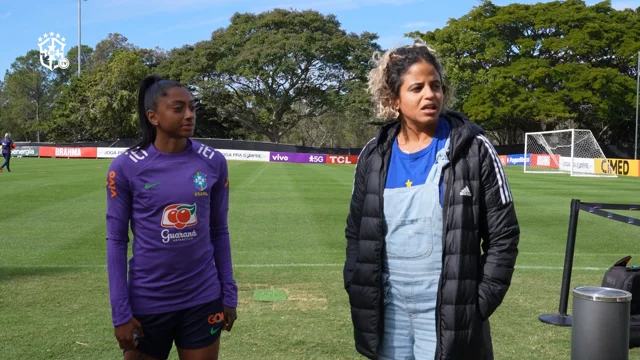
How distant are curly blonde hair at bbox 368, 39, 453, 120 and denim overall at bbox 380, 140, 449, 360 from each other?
365 mm

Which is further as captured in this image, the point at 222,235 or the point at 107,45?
the point at 107,45

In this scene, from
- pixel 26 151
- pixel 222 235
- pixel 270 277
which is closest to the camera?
pixel 222 235

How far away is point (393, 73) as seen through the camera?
112 inches

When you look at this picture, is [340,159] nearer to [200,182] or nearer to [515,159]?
[515,159]

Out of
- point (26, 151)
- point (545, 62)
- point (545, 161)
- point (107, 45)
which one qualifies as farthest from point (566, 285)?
point (107, 45)

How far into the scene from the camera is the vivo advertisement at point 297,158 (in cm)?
5209

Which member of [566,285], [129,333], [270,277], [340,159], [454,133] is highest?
[454,133]

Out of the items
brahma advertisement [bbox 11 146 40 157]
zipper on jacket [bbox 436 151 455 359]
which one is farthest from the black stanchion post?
brahma advertisement [bbox 11 146 40 157]

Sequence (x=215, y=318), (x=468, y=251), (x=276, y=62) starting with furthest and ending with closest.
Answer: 1. (x=276, y=62)
2. (x=215, y=318)
3. (x=468, y=251)

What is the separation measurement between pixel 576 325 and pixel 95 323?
153 inches

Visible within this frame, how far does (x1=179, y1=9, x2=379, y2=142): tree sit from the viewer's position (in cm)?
5625

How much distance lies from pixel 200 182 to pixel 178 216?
181 millimetres

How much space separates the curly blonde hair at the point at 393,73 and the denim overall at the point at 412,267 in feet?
1.20

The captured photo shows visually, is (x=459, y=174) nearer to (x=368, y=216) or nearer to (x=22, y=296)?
(x=368, y=216)
